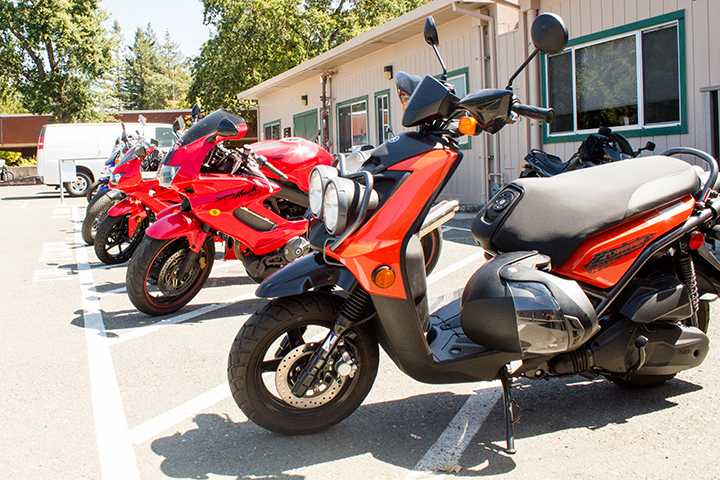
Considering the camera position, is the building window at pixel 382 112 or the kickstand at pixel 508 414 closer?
the kickstand at pixel 508 414

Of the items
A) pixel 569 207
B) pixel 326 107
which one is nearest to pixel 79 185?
pixel 326 107

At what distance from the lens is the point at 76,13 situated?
37.8 m

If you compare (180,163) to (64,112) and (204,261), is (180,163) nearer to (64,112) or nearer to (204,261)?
(204,261)

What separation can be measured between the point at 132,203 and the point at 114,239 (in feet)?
2.00

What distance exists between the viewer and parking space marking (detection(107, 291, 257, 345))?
17.7ft

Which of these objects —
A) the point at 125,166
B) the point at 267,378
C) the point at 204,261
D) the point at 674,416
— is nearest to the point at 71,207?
the point at 125,166

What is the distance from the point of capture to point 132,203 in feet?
28.2

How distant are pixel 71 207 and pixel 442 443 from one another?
58.1 ft

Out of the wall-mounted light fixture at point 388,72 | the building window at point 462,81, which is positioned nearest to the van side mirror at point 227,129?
the building window at point 462,81

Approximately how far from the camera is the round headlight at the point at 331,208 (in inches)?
118

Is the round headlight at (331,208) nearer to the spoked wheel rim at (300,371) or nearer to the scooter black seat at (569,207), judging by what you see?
the spoked wheel rim at (300,371)

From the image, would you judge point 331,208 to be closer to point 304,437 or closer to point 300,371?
point 300,371

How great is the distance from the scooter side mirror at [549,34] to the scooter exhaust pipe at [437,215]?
86 centimetres

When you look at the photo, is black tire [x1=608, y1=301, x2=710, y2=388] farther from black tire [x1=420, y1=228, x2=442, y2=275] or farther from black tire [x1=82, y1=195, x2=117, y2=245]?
black tire [x1=82, y1=195, x2=117, y2=245]
